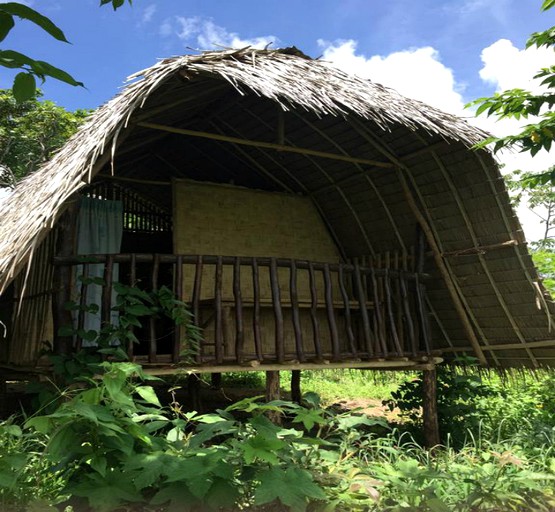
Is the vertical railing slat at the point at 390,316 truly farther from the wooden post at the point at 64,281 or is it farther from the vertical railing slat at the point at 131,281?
the wooden post at the point at 64,281

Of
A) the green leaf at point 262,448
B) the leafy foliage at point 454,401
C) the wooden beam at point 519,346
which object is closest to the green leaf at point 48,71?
the green leaf at point 262,448

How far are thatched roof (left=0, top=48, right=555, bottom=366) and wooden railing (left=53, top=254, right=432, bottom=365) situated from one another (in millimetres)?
691

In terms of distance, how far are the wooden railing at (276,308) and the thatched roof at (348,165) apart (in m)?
0.69

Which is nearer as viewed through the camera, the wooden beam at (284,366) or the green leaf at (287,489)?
the green leaf at (287,489)

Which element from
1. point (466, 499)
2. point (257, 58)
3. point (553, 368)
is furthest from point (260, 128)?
point (466, 499)

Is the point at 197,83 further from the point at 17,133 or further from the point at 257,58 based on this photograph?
the point at 17,133

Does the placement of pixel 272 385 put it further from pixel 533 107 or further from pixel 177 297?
pixel 533 107

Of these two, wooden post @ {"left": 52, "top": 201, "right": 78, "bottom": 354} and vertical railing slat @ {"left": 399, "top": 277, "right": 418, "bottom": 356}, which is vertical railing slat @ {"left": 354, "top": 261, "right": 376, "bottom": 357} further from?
wooden post @ {"left": 52, "top": 201, "right": 78, "bottom": 354}

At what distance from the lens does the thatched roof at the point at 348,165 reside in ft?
14.6

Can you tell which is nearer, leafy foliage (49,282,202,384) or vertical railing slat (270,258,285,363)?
leafy foliage (49,282,202,384)

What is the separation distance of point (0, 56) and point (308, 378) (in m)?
12.3

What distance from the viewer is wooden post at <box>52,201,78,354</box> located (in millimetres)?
4383

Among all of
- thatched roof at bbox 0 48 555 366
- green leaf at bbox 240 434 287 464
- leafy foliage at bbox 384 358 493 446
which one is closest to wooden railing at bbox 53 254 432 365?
leafy foliage at bbox 384 358 493 446

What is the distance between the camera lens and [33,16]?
134 cm
